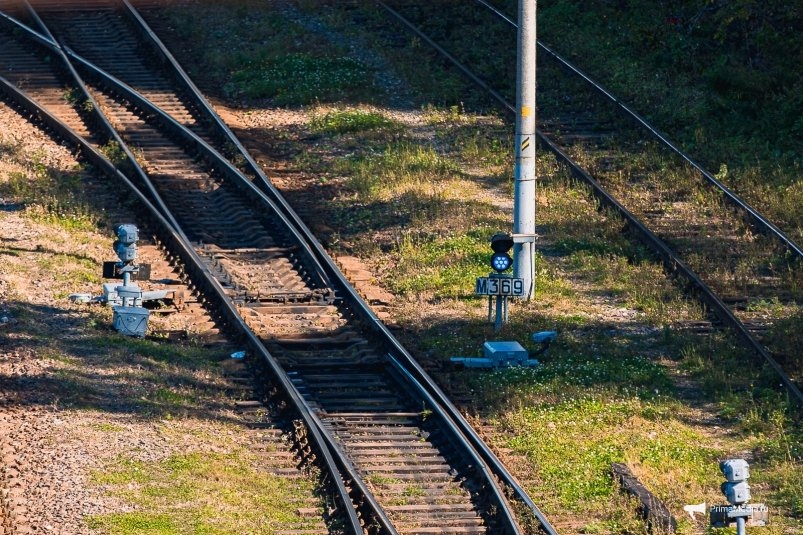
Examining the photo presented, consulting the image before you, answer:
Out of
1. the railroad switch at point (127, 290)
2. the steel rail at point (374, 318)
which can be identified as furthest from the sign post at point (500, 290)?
the railroad switch at point (127, 290)

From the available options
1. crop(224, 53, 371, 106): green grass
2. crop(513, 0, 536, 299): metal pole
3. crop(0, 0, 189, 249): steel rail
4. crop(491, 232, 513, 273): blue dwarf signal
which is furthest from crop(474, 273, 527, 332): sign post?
crop(224, 53, 371, 106): green grass

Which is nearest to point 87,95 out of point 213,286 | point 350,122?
point 350,122

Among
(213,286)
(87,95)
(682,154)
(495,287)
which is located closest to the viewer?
(495,287)

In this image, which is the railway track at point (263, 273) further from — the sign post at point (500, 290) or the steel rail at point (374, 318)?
the sign post at point (500, 290)

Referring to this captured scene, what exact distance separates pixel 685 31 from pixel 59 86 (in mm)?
12832

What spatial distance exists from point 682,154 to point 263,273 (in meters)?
7.77

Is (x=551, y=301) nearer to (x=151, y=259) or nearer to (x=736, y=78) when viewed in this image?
(x=151, y=259)

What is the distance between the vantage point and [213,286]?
60.4ft

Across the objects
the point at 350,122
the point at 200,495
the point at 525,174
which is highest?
the point at 350,122

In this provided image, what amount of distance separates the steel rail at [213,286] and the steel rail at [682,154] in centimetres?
776

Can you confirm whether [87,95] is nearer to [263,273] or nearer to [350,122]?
[350,122]

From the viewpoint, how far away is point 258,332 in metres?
17.5

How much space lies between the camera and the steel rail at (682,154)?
20141mm

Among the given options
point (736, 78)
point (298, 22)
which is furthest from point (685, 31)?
point (298, 22)
